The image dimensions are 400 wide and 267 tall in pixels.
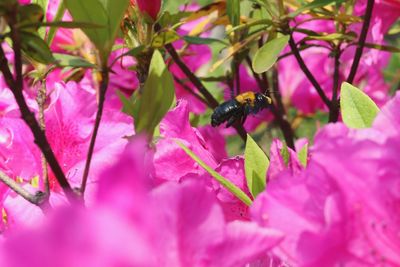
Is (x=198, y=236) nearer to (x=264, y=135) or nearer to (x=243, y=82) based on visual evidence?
(x=243, y=82)

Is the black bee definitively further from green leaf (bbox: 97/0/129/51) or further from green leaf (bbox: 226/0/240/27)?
green leaf (bbox: 97/0/129/51)

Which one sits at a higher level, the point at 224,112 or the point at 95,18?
the point at 95,18

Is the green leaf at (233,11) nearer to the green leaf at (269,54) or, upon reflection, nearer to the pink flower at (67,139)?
the green leaf at (269,54)

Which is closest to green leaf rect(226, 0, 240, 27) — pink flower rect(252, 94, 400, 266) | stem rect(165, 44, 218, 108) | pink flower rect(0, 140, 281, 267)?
stem rect(165, 44, 218, 108)

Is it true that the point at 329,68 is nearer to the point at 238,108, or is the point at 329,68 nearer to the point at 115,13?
the point at 238,108

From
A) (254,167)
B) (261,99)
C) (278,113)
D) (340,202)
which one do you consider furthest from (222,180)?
(278,113)

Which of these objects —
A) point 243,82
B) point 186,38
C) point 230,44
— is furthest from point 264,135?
point 186,38

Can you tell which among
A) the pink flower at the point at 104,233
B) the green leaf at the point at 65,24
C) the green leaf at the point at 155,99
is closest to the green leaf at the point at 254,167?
the green leaf at the point at 155,99
